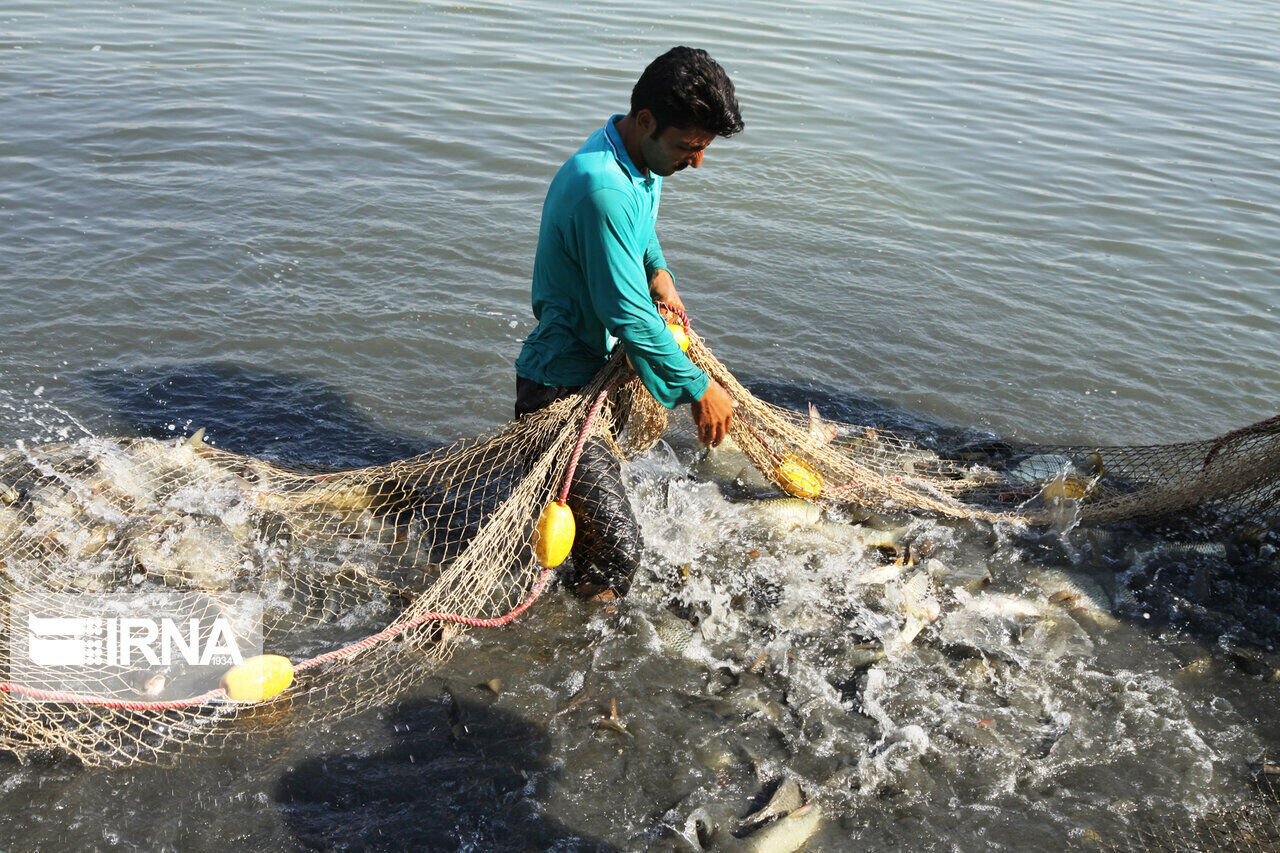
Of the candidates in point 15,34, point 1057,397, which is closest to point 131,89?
point 15,34

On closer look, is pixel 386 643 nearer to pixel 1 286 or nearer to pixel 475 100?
pixel 1 286

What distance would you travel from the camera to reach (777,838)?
3.16 meters

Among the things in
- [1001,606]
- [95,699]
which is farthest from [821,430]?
[95,699]

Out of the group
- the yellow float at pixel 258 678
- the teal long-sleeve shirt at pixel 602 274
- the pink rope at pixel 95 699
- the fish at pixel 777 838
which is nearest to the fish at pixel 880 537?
the teal long-sleeve shirt at pixel 602 274

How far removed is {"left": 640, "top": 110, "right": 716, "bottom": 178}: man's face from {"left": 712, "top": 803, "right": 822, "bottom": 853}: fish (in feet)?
7.85

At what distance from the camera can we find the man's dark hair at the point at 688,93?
125 inches

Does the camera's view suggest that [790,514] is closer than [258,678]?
No

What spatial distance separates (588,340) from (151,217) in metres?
6.01

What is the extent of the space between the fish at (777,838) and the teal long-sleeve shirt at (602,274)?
65.9 inches

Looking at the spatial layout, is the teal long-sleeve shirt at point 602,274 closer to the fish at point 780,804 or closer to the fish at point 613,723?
the fish at point 613,723

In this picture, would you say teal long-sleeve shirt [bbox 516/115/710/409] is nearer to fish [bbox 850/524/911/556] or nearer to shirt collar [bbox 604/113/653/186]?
shirt collar [bbox 604/113/653/186]

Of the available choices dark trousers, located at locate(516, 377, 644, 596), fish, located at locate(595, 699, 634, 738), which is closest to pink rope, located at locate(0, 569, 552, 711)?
dark trousers, located at locate(516, 377, 644, 596)

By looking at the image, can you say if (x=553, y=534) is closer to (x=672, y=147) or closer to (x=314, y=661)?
(x=314, y=661)

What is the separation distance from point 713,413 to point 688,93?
1329 mm
